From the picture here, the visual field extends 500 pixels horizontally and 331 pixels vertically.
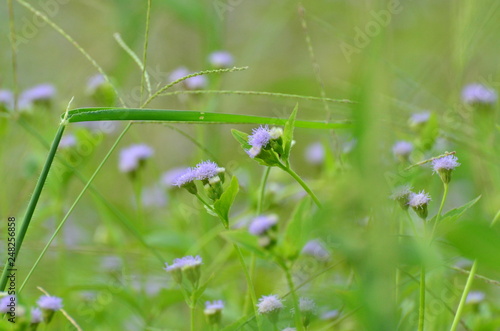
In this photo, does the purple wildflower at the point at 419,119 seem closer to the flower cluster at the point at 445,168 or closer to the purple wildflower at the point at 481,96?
the purple wildflower at the point at 481,96

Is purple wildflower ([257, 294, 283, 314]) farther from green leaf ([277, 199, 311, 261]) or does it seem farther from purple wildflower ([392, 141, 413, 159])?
purple wildflower ([392, 141, 413, 159])

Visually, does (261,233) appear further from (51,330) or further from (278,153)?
(51,330)

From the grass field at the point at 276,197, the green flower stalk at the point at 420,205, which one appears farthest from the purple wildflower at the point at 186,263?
the green flower stalk at the point at 420,205

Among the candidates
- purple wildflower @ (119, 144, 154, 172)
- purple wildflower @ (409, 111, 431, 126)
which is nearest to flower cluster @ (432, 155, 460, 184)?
purple wildflower @ (409, 111, 431, 126)

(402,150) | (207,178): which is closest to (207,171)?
(207,178)

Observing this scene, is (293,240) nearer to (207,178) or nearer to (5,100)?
(207,178)

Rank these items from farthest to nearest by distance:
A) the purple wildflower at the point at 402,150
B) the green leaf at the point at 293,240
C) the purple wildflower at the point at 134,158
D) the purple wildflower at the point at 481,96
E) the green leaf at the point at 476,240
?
the purple wildflower at the point at 134,158, the purple wildflower at the point at 481,96, the purple wildflower at the point at 402,150, the green leaf at the point at 293,240, the green leaf at the point at 476,240
